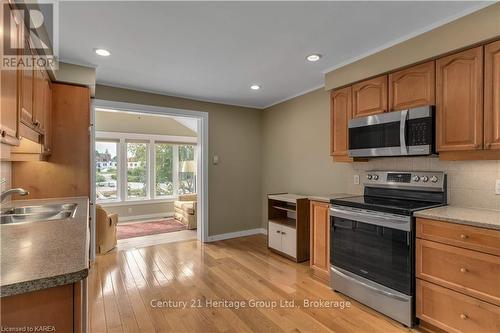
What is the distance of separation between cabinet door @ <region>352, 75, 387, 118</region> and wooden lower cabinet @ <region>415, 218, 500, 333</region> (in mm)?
1188

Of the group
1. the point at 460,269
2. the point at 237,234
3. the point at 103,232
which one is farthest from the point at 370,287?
the point at 103,232

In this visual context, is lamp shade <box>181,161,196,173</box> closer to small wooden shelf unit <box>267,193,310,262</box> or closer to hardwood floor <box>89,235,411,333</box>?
hardwood floor <box>89,235,411,333</box>

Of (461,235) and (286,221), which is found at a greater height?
(461,235)

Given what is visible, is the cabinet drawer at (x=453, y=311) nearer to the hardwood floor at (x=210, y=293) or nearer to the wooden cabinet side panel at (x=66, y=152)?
the hardwood floor at (x=210, y=293)

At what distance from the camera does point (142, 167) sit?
685cm

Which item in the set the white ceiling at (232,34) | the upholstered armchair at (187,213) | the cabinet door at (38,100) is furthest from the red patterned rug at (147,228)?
the cabinet door at (38,100)

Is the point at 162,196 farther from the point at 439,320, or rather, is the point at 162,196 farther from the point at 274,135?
the point at 439,320

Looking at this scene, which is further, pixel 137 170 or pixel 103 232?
pixel 137 170

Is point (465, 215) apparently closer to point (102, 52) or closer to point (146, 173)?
point (102, 52)

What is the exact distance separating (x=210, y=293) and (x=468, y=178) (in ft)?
8.45

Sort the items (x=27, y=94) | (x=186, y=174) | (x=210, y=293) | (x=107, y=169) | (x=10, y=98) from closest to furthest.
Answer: (x=10, y=98)
(x=27, y=94)
(x=210, y=293)
(x=107, y=169)
(x=186, y=174)

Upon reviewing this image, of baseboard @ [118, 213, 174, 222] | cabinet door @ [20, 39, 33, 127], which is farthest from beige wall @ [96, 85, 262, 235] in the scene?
baseboard @ [118, 213, 174, 222]

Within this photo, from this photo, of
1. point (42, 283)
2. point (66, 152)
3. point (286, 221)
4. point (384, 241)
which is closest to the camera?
point (42, 283)

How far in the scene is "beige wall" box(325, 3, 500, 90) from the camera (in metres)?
1.85
